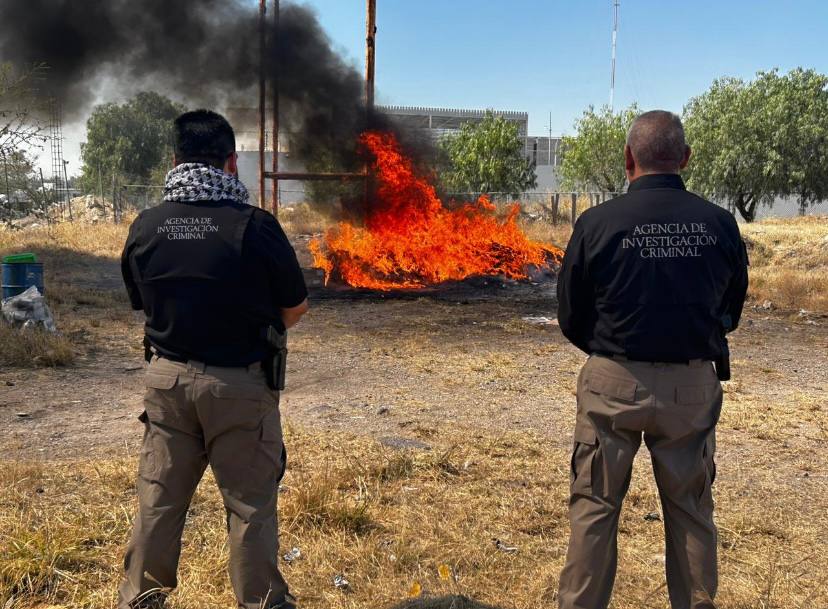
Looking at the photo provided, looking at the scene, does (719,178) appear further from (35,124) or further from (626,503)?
(626,503)

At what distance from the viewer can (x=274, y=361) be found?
2.65 m

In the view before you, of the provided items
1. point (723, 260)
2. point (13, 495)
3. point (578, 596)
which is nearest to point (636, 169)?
point (723, 260)

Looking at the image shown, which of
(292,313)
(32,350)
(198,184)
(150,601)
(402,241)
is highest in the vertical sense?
(198,184)

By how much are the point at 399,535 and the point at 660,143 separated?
232cm

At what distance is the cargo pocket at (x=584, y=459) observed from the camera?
2.69 meters

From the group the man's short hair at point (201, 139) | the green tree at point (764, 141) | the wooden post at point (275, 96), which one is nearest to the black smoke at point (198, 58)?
the wooden post at point (275, 96)

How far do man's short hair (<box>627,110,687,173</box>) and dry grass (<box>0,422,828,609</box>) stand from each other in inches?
74.5

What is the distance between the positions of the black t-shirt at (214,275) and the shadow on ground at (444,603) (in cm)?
136

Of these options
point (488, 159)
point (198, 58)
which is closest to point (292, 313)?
point (198, 58)

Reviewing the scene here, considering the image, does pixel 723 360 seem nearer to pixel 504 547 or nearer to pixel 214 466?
pixel 504 547

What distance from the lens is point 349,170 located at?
48.0 feet

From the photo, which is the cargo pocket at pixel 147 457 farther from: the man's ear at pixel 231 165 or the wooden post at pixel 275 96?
the wooden post at pixel 275 96

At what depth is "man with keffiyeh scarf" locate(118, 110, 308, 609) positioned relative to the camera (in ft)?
8.39

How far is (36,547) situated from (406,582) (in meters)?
1.69
